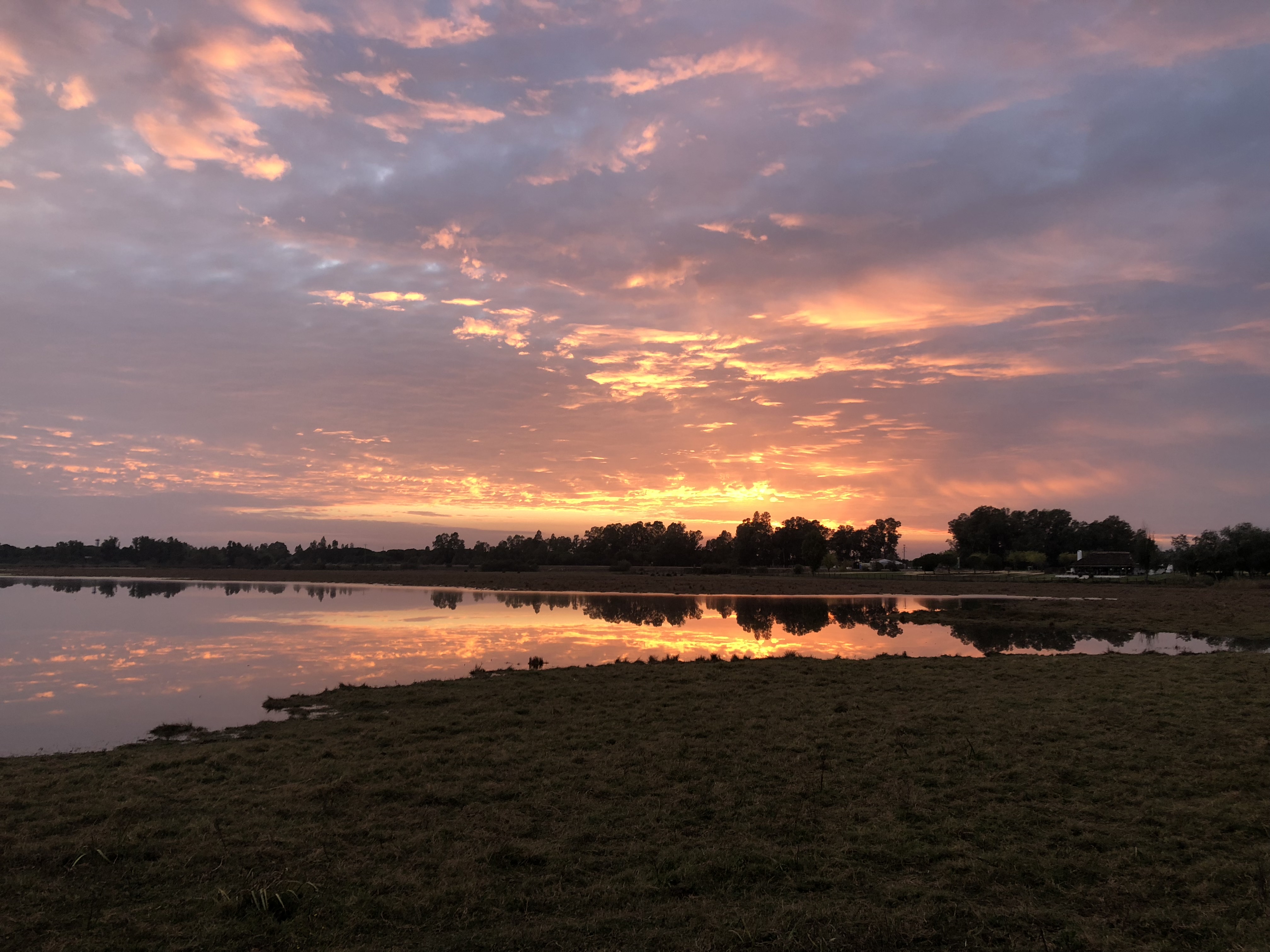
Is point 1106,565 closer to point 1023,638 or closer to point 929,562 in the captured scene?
point 929,562

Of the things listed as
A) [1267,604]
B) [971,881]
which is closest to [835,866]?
[971,881]

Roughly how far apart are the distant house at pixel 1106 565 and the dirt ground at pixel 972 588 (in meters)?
19.4

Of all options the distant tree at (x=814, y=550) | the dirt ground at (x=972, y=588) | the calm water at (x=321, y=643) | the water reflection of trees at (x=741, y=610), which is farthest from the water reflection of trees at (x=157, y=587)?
the distant tree at (x=814, y=550)

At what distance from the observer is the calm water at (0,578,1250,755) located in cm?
1955

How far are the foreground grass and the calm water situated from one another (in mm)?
6030

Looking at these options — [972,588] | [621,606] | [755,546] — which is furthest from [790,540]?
→ [621,606]

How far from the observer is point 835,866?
333 inches

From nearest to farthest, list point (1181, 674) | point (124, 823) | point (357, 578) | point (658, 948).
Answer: point (658, 948), point (124, 823), point (1181, 674), point (357, 578)

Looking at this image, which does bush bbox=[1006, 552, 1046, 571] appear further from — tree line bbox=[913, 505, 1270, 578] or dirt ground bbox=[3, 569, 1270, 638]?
dirt ground bbox=[3, 569, 1270, 638]

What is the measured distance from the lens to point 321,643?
107ft

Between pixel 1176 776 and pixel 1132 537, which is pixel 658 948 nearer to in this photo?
pixel 1176 776

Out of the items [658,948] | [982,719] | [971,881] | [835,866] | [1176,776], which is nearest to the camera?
[658,948]

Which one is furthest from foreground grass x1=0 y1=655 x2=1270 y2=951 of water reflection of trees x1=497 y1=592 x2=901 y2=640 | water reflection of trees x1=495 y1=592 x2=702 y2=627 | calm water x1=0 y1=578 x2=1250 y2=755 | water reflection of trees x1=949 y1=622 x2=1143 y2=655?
water reflection of trees x1=495 y1=592 x2=702 y2=627

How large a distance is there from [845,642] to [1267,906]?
1122 inches
